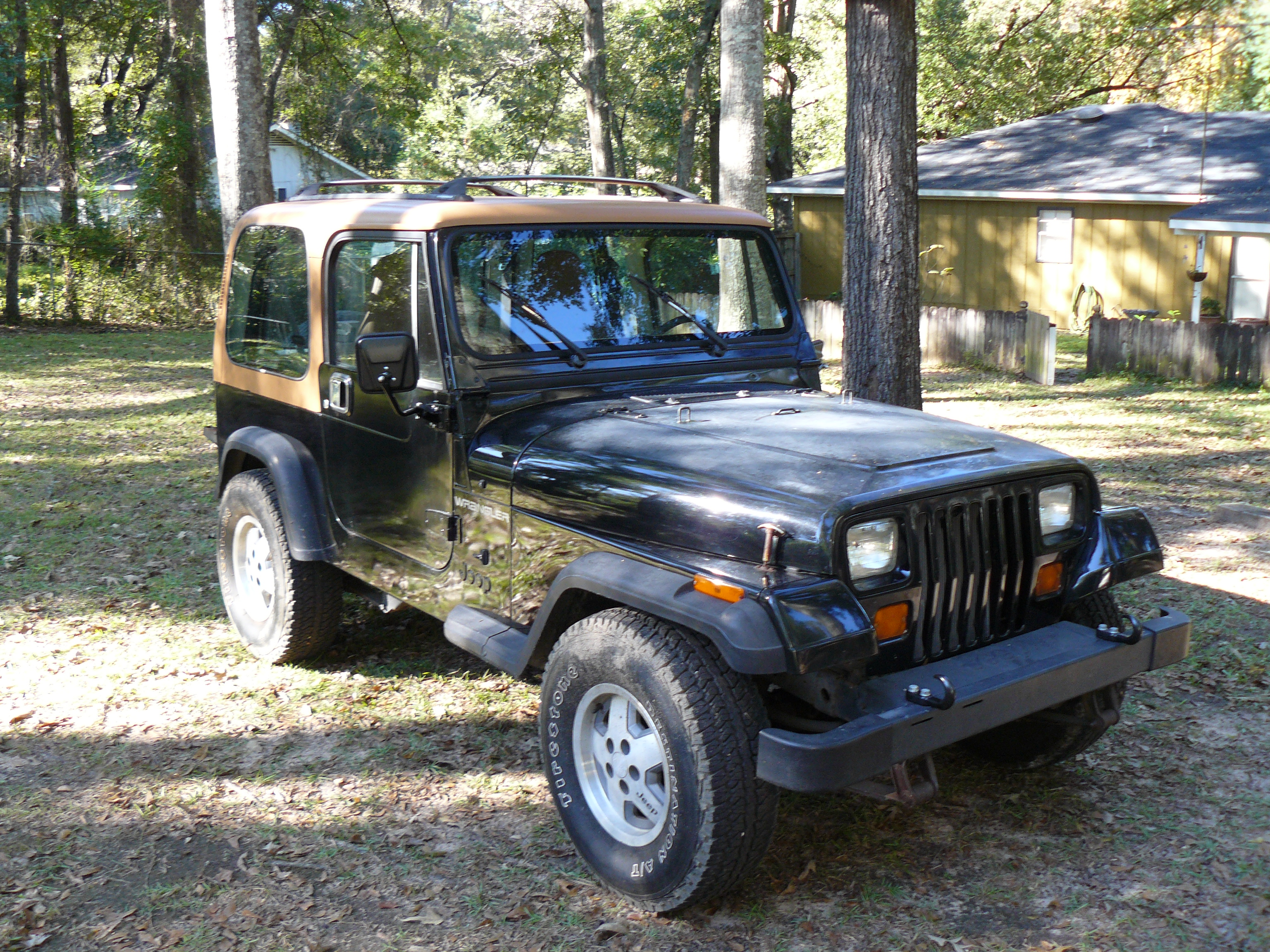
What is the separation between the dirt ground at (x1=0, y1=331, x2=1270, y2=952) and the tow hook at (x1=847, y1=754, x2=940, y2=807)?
413mm

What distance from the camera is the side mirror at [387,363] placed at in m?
3.90

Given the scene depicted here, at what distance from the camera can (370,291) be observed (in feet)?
14.8

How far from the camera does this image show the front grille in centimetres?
331

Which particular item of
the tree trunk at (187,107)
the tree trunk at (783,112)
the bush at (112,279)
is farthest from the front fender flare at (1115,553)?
the tree trunk at (783,112)

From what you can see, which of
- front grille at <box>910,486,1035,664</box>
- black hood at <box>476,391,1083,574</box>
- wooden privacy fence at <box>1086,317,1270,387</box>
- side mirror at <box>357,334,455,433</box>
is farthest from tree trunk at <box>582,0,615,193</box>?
front grille at <box>910,486,1035,664</box>

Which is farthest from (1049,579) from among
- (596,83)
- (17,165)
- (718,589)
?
(596,83)

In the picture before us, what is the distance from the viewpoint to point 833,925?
3.38 metres

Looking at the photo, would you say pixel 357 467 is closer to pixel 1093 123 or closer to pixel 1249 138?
pixel 1249 138

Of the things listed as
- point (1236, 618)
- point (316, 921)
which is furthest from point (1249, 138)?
point (316, 921)

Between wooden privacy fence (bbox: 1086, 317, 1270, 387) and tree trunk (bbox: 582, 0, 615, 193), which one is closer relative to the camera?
wooden privacy fence (bbox: 1086, 317, 1270, 387)

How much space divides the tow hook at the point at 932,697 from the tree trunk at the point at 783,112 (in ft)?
86.1

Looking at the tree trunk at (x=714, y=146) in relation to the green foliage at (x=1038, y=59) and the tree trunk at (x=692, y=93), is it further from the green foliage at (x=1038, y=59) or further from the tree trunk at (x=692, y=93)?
the green foliage at (x=1038, y=59)

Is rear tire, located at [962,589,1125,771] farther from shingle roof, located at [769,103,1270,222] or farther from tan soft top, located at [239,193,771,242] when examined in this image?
shingle roof, located at [769,103,1270,222]

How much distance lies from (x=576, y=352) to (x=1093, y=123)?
931 inches
